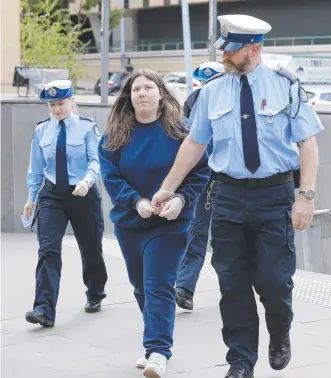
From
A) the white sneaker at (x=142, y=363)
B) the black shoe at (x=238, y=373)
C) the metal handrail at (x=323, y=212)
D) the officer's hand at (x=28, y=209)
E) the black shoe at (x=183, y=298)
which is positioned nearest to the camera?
the black shoe at (x=238, y=373)

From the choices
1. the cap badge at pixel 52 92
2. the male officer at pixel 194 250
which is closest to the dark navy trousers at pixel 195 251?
the male officer at pixel 194 250

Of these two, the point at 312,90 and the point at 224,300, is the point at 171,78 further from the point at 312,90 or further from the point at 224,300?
the point at 224,300

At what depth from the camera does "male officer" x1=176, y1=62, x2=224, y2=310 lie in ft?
24.8

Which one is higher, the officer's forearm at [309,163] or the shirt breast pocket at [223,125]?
the shirt breast pocket at [223,125]

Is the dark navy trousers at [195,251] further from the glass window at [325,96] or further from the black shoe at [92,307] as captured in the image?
the glass window at [325,96]

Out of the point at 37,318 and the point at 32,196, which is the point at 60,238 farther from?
the point at 37,318

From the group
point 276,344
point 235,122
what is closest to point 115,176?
point 235,122

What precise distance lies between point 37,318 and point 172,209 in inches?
76.2

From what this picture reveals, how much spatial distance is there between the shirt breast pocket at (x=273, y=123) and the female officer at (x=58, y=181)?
2272 millimetres

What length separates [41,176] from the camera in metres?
7.46

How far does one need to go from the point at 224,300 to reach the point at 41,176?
254cm

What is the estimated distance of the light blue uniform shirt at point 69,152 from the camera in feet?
24.2

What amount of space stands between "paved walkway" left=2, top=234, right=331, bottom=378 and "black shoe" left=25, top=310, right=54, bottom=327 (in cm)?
6

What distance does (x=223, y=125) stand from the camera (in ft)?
17.0
